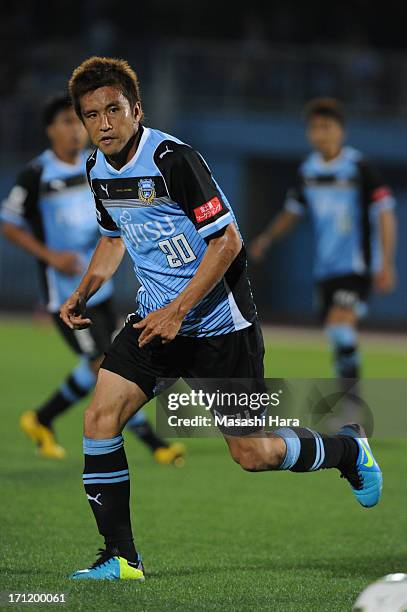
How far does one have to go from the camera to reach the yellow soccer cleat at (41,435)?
948 cm

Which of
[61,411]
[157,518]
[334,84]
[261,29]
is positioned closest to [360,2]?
[261,29]

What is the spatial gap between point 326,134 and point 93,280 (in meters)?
5.61

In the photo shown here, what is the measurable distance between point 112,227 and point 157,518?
203 centimetres

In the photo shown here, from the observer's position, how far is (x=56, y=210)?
31.2ft

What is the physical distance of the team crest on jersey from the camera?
5.45 meters

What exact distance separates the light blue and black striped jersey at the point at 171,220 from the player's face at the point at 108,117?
11cm

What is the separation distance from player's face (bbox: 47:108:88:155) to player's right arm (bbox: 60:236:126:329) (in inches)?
133

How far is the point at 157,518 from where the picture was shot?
7.25 metres

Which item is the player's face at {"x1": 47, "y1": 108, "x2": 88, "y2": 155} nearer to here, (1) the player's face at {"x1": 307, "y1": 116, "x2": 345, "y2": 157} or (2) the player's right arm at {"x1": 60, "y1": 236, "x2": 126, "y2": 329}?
(1) the player's face at {"x1": 307, "y1": 116, "x2": 345, "y2": 157}

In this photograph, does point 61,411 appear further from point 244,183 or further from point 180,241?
point 244,183

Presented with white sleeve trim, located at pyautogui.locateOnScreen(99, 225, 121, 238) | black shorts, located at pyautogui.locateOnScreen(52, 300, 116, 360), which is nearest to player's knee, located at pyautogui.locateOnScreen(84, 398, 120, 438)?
white sleeve trim, located at pyautogui.locateOnScreen(99, 225, 121, 238)

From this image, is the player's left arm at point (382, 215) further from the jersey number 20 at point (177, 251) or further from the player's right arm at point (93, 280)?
the jersey number 20 at point (177, 251)

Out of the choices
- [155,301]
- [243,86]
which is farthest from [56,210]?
[243,86]

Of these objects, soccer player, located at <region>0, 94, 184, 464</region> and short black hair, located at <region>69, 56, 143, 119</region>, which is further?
soccer player, located at <region>0, 94, 184, 464</region>
